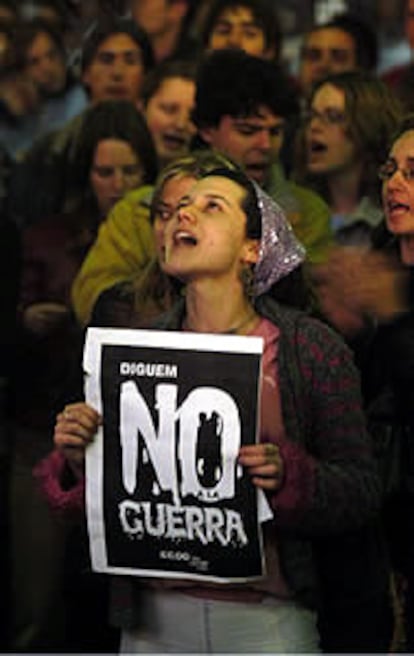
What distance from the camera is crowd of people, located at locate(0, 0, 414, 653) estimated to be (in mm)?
3102

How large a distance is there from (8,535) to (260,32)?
62.2 inches

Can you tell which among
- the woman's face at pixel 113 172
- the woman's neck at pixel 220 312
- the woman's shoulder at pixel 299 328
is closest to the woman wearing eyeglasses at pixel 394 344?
the woman's shoulder at pixel 299 328

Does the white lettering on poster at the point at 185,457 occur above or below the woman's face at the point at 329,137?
below

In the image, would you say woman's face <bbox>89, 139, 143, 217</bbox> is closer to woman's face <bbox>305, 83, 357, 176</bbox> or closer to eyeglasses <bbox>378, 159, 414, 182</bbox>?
woman's face <bbox>305, 83, 357, 176</bbox>

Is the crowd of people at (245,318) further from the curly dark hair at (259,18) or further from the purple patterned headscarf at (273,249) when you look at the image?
the curly dark hair at (259,18)

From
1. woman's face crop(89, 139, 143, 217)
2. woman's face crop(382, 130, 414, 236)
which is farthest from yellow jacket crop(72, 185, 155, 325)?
woman's face crop(382, 130, 414, 236)

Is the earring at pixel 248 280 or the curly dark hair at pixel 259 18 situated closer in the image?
the earring at pixel 248 280

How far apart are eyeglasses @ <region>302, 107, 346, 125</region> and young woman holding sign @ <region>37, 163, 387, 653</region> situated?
2.60 ft

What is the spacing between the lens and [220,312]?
10.3 feet

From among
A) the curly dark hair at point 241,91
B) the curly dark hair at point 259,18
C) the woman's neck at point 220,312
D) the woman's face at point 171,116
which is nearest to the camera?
the woman's neck at point 220,312

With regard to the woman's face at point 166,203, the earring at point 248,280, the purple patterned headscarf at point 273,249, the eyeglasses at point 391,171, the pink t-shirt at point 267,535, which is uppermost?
the eyeglasses at point 391,171

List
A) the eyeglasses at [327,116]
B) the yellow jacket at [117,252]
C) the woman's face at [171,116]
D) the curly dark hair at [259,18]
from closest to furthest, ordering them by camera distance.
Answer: the yellow jacket at [117,252] < the eyeglasses at [327,116] < the woman's face at [171,116] < the curly dark hair at [259,18]

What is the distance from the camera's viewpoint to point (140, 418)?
10.0ft

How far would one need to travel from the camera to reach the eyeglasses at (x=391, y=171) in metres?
3.37
